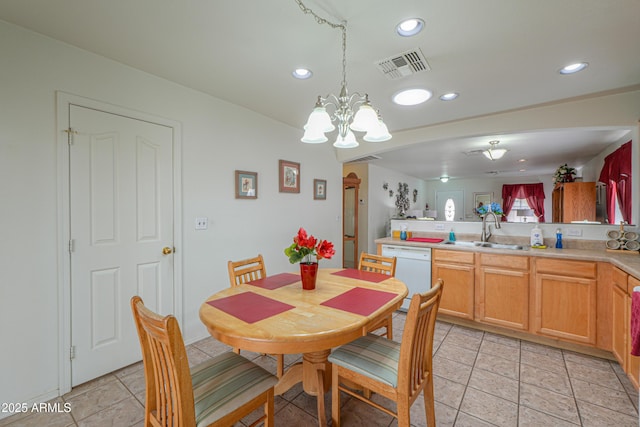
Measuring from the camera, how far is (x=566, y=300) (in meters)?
2.45

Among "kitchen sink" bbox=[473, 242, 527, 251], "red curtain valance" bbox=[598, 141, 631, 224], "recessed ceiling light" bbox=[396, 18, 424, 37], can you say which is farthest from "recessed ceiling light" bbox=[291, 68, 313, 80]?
Result: "red curtain valance" bbox=[598, 141, 631, 224]

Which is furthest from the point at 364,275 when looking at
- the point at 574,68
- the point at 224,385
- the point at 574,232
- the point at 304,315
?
the point at 574,232

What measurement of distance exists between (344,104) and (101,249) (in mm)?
2052

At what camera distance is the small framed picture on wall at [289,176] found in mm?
3461

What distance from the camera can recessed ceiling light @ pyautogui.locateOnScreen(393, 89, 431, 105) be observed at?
8.28 ft

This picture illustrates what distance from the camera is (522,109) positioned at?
9.56 ft

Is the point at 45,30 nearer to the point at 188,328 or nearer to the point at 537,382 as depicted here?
the point at 188,328

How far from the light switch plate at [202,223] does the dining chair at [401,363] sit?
1.78 m

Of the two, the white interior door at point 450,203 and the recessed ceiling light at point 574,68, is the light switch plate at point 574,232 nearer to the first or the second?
the recessed ceiling light at point 574,68

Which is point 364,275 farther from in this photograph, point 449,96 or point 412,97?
point 449,96

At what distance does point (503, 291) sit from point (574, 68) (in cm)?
199

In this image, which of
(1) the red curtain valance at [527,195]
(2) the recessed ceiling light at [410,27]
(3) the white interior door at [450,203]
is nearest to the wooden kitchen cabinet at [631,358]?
(2) the recessed ceiling light at [410,27]

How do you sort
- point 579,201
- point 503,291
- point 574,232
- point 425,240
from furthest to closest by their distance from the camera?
point 579,201, point 425,240, point 574,232, point 503,291

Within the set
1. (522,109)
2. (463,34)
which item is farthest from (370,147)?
Answer: (463,34)
